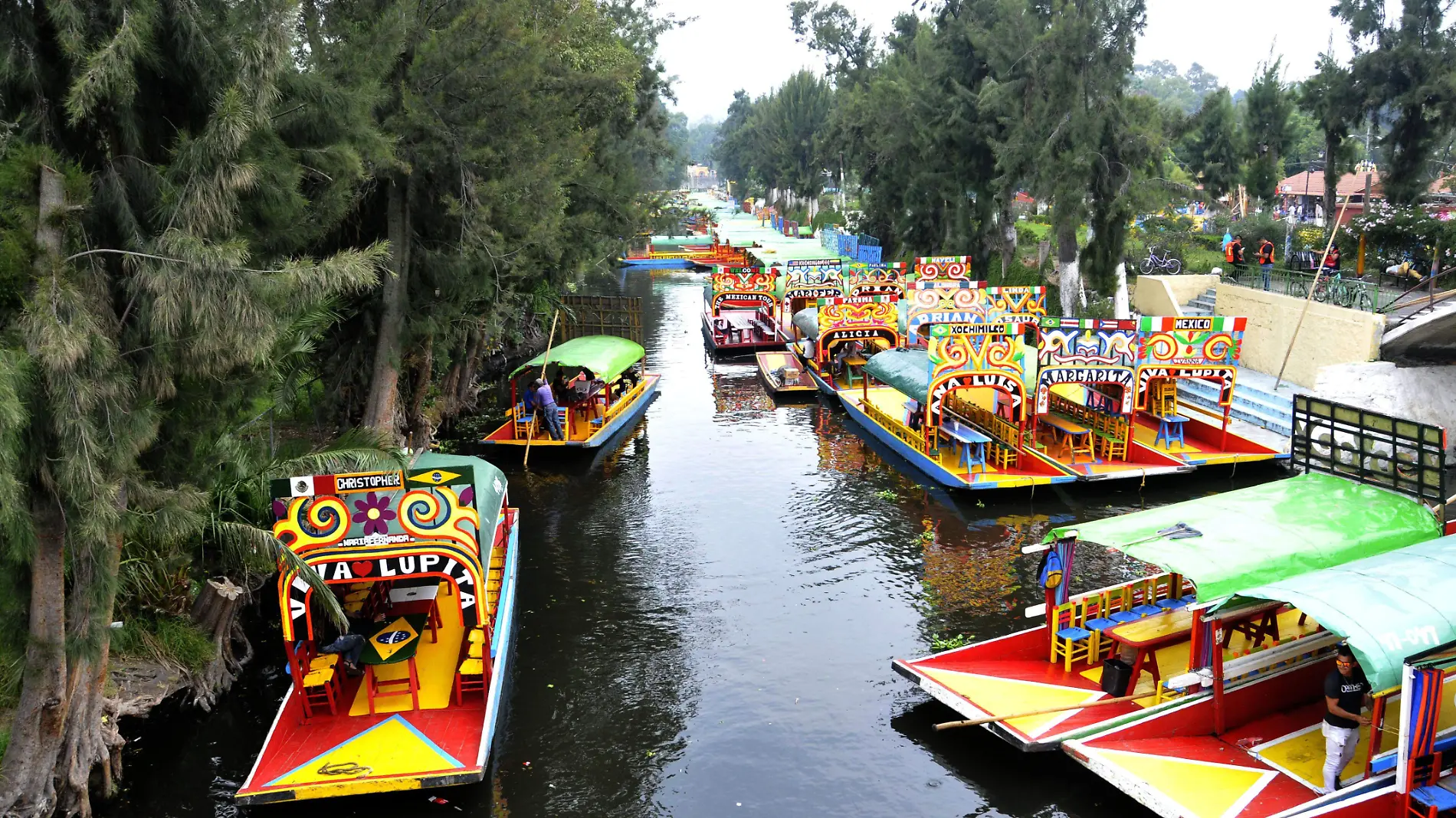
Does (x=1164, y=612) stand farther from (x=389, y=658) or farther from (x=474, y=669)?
(x=389, y=658)

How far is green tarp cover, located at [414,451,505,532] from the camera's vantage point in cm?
1434

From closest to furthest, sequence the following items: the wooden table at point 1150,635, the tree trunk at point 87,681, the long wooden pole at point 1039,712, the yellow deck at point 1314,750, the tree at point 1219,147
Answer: the tree trunk at point 87,681
the yellow deck at point 1314,750
the long wooden pole at point 1039,712
the wooden table at point 1150,635
the tree at point 1219,147

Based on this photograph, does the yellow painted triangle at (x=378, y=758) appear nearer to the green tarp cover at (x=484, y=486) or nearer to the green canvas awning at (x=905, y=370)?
the green tarp cover at (x=484, y=486)

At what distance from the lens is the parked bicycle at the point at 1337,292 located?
25266 mm

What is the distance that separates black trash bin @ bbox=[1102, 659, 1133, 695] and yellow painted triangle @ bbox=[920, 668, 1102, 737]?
0.51ft

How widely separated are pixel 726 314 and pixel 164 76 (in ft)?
113

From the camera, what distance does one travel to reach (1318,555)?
12.0 metres

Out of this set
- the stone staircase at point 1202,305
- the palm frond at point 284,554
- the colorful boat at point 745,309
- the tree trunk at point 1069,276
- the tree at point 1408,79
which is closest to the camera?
the palm frond at point 284,554

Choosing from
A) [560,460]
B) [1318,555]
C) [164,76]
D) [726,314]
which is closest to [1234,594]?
[1318,555]

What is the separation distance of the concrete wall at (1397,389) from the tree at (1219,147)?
73.6 feet

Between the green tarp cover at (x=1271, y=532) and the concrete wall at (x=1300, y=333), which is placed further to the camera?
the concrete wall at (x=1300, y=333)

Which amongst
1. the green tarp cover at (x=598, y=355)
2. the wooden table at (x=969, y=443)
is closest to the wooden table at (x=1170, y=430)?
the wooden table at (x=969, y=443)

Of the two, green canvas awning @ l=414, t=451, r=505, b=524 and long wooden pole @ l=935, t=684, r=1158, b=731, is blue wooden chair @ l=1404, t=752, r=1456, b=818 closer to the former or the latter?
long wooden pole @ l=935, t=684, r=1158, b=731

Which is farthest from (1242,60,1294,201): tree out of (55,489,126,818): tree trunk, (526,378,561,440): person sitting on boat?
(55,489,126,818): tree trunk
